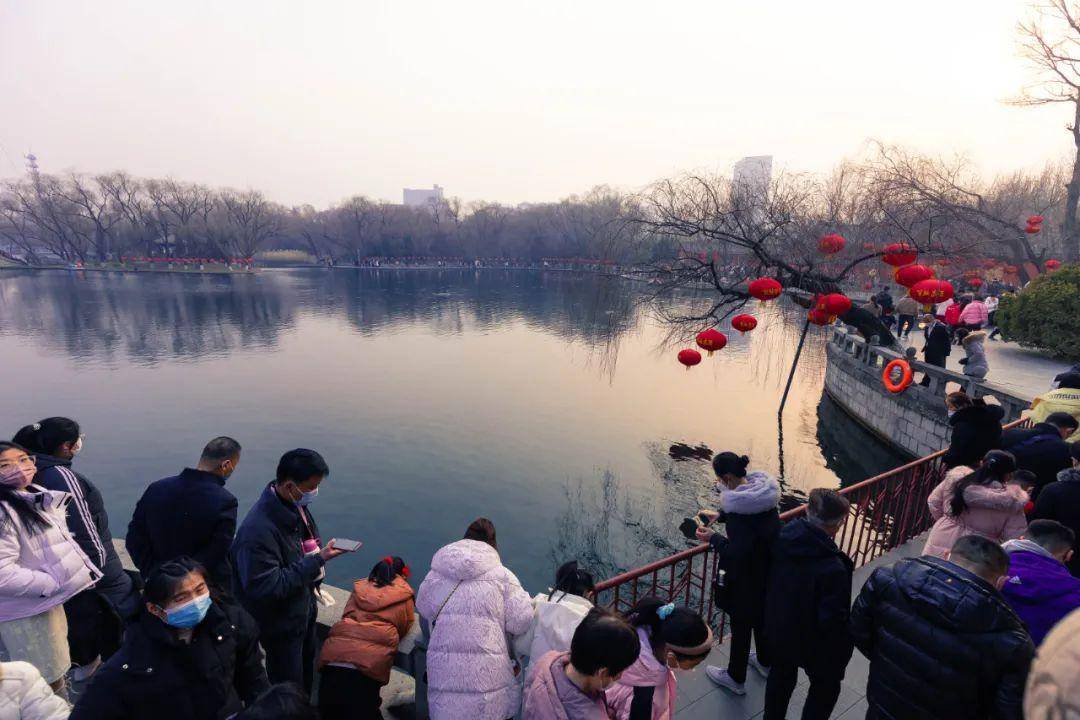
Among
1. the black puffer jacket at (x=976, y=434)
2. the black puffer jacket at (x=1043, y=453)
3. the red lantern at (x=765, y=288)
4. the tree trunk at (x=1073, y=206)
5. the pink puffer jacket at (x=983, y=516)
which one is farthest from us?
the tree trunk at (x=1073, y=206)

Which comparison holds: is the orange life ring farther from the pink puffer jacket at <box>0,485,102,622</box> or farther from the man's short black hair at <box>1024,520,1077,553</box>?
the pink puffer jacket at <box>0,485,102,622</box>

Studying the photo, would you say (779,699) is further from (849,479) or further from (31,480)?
(849,479)

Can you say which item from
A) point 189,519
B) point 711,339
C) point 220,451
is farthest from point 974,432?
point 189,519

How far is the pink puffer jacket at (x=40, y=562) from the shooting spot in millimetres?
2404

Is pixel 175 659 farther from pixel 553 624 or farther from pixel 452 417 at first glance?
pixel 452 417

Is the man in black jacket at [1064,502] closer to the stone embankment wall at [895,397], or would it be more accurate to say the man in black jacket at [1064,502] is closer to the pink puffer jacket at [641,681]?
the pink puffer jacket at [641,681]

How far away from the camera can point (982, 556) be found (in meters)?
1.83

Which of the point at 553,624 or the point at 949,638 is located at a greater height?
the point at 949,638

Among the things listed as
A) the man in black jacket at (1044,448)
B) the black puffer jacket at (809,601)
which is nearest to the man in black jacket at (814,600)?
the black puffer jacket at (809,601)

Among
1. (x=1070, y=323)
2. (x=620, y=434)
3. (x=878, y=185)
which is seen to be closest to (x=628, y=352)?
(x=620, y=434)

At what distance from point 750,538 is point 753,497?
25 cm

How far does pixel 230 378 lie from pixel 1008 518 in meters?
18.4

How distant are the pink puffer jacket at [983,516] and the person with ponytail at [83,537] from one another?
487 cm

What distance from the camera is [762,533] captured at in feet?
8.83
